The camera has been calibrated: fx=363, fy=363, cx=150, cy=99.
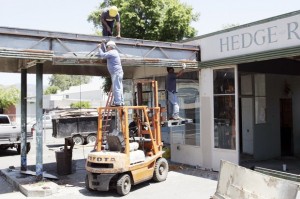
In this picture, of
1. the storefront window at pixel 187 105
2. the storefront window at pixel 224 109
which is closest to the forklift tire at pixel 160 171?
the storefront window at pixel 187 105

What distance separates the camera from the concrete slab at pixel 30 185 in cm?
942

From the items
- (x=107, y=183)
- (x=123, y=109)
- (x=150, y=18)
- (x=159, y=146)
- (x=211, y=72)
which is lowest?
(x=107, y=183)

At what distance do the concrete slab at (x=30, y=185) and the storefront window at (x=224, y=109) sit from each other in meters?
5.57

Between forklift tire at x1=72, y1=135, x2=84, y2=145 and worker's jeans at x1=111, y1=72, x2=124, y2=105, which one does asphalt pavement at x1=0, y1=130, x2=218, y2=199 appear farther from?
forklift tire at x1=72, y1=135, x2=84, y2=145

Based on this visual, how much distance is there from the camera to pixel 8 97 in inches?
1467

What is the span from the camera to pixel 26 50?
9367mm

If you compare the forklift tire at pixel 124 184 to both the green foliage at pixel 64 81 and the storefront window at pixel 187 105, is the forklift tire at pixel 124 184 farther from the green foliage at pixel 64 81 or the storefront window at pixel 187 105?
the green foliage at pixel 64 81

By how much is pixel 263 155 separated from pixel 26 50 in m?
9.97

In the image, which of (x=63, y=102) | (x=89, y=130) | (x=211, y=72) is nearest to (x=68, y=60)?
(x=211, y=72)

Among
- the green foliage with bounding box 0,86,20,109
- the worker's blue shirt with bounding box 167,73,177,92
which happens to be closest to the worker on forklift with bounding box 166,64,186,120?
the worker's blue shirt with bounding box 167,73,177,92

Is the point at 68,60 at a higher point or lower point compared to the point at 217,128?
higher

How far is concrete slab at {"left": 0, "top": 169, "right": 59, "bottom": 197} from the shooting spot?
30.9 ft

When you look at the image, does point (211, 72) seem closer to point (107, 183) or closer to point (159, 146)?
point (159, 146)

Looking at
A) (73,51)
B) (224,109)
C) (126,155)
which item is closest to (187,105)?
(224,109)
